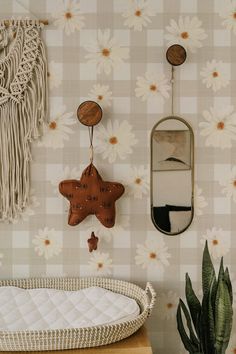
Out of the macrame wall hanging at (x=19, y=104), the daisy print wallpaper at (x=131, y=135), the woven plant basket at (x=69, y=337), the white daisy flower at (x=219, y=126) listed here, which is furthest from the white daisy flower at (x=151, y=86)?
the woven plant basket at (x=69, y=337)

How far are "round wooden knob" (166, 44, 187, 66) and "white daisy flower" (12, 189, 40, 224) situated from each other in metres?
0.92

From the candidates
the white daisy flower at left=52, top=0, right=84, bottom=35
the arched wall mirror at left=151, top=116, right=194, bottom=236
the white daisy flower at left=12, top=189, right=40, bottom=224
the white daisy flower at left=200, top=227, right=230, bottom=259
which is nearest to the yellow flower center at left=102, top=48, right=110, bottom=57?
the white daisy flower at left=52, top=0, right=84, bottom=35

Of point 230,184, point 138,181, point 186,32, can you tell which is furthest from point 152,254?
point 186,32

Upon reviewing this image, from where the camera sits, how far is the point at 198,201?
239 cm

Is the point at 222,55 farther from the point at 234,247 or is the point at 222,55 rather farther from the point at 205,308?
the point at 205,308

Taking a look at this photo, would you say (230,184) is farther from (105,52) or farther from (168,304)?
(105,52)

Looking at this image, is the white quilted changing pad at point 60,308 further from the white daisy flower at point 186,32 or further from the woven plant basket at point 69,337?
the white daisy flower at point 186,32

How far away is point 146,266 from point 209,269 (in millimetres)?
353

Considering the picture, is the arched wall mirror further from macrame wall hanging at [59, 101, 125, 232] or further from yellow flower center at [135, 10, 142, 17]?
yellow flower center at [135, 10, 142, 17]

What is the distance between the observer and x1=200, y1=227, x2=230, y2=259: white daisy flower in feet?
7.89

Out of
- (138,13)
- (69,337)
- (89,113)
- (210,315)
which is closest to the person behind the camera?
(69,337)

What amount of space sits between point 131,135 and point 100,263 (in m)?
0.65

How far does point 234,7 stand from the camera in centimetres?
236

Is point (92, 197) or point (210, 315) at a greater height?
point (92, 197)
